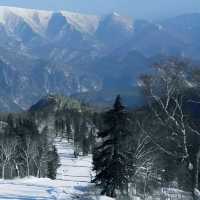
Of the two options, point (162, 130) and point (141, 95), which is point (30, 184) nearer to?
point (162, 130)

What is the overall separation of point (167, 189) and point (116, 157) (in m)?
15.2

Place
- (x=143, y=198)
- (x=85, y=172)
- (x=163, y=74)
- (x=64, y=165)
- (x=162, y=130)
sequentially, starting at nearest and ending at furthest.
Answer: (x=163, y=74) < (x=162, y=130) < (x=143, y=198) < (x=85, y=172) < (x=64, y=165)

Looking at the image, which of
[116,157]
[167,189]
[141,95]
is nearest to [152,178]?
[167,189]

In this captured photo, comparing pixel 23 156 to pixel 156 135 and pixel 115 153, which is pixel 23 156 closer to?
pixel 115 153

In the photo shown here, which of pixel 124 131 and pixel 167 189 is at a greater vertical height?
pixel 124 131

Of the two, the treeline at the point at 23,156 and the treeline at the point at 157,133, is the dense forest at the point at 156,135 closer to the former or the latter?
the treeline at the point at 157,133

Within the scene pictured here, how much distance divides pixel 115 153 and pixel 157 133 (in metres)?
3.53

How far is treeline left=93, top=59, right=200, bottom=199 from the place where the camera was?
117ft

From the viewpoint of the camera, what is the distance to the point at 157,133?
4544cm

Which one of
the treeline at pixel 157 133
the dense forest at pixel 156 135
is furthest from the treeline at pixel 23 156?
the treeline at pixel 157 133

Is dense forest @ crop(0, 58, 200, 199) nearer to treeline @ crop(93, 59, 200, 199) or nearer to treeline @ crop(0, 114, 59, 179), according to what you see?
treeline @ crop(93, 59, 200, 199)

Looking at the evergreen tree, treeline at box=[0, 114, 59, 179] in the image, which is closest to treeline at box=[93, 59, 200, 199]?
the evergreen tree

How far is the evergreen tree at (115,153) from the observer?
44.5 meters

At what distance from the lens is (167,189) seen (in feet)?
192
